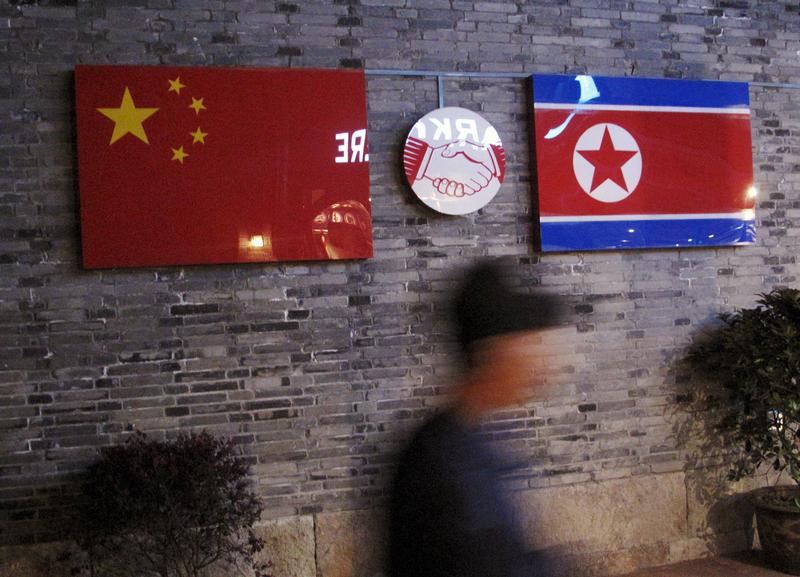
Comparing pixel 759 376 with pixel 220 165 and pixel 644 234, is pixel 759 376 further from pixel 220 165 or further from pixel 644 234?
pixel 220 165

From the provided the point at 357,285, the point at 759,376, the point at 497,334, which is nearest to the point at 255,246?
the point at 357,285

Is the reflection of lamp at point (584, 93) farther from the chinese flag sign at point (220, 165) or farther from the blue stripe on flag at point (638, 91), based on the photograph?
the chinese flag sign at point (220, 165)

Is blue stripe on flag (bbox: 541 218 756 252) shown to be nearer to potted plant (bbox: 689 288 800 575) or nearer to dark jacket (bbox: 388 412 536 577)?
potted plant (bbox: 689 288 800 575)

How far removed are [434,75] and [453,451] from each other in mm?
3547

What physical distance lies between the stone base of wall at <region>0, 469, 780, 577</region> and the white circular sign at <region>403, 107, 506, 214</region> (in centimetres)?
206

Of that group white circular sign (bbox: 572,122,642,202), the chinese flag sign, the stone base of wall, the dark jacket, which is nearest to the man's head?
the dark jacket

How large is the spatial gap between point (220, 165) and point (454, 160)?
1565mm

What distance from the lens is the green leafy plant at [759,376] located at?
505 centimetres

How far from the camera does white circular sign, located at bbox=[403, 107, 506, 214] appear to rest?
5.00 meters

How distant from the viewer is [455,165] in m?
5.07

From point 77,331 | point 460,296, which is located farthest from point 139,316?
point 460,296

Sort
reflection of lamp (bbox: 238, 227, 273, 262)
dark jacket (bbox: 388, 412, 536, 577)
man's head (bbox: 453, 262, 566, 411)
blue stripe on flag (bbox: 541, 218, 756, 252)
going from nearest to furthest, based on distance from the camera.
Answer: dark jacket (bbox: 388, 412, 536, 577) < man's head (bbox: 453, 262, 566, 411) < reflection of lamp (bbox: 238, 227, 273, 262) < blue stripe on flag (bbox: 541, 218, 756, 252)

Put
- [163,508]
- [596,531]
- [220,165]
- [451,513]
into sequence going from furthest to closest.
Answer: [596,531]
[220,165]
[163,508]
[451,513]

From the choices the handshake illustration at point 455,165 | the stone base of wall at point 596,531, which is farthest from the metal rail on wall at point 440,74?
the stone base of wall at point 596,531
